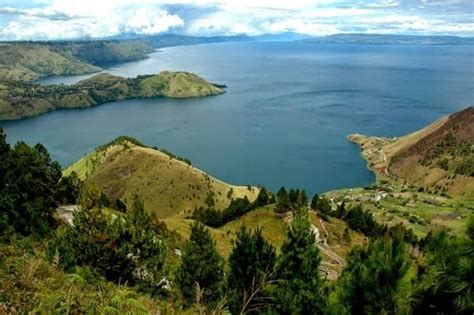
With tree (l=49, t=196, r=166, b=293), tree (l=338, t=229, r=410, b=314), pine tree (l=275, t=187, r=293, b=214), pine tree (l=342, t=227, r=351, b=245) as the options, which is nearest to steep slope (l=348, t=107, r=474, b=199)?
pine tree (l=342, t=227, r=351, b=245)

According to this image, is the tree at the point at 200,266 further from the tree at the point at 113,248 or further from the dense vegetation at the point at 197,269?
the tree at the point at 113,248

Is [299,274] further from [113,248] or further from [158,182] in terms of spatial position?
[158,182]

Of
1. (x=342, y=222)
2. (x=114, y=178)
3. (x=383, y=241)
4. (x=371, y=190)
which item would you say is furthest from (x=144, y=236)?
(x=371, y=190)

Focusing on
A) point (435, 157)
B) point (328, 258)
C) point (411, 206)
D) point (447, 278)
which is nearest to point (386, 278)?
point (447, 278)

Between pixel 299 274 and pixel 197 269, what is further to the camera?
pixel 197 269

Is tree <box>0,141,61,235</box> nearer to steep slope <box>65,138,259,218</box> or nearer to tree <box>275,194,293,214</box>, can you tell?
tree <box>275,194,293,214</box>

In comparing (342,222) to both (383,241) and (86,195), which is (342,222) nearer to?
(86,195)
